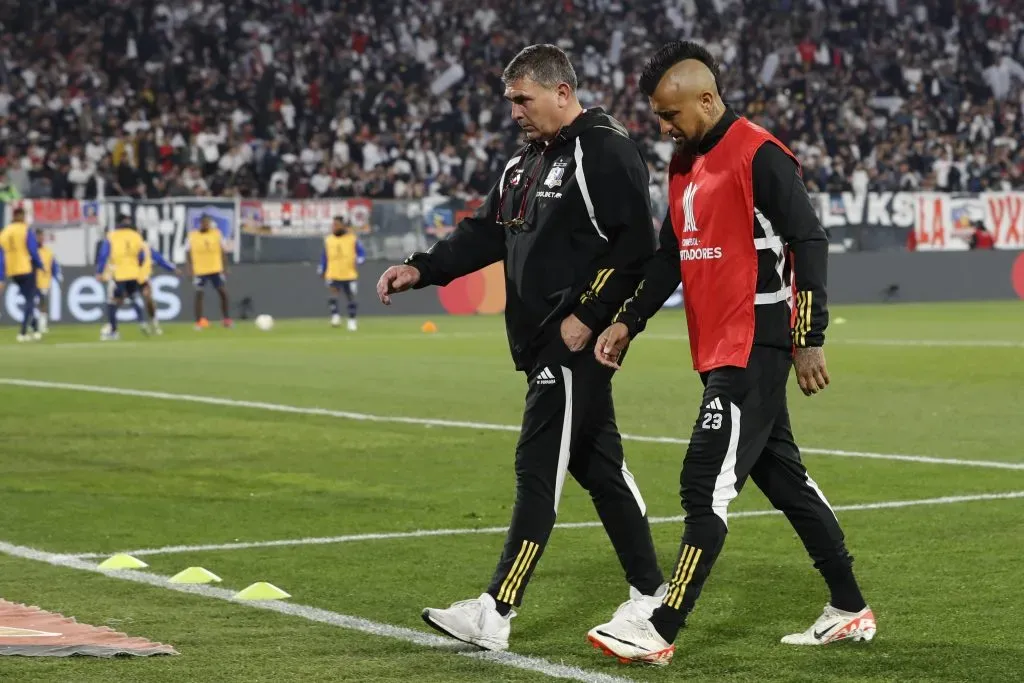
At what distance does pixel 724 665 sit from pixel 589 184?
1642mm

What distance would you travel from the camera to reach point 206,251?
3053 cm

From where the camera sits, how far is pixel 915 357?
2042 centimetres

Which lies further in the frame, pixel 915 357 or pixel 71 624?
pixel 915 357

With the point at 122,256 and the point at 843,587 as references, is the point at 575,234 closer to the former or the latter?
the point at 843,587

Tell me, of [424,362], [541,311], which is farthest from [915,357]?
[541,311]

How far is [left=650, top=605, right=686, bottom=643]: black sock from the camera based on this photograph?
5430 mm

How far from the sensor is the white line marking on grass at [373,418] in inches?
434

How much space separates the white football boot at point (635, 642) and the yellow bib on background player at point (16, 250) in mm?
23397

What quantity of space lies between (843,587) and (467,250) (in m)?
1.78

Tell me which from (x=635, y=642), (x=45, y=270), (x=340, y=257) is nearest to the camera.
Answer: (x=635, y=642)

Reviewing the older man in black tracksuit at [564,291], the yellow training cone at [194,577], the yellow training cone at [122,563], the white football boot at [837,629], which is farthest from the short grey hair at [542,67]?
the yellow training cone at [122,563]

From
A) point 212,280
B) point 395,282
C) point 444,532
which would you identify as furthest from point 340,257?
point 395,282

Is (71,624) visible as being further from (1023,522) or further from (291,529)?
(1023,522)

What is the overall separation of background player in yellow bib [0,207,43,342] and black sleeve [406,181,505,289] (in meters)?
22.0
